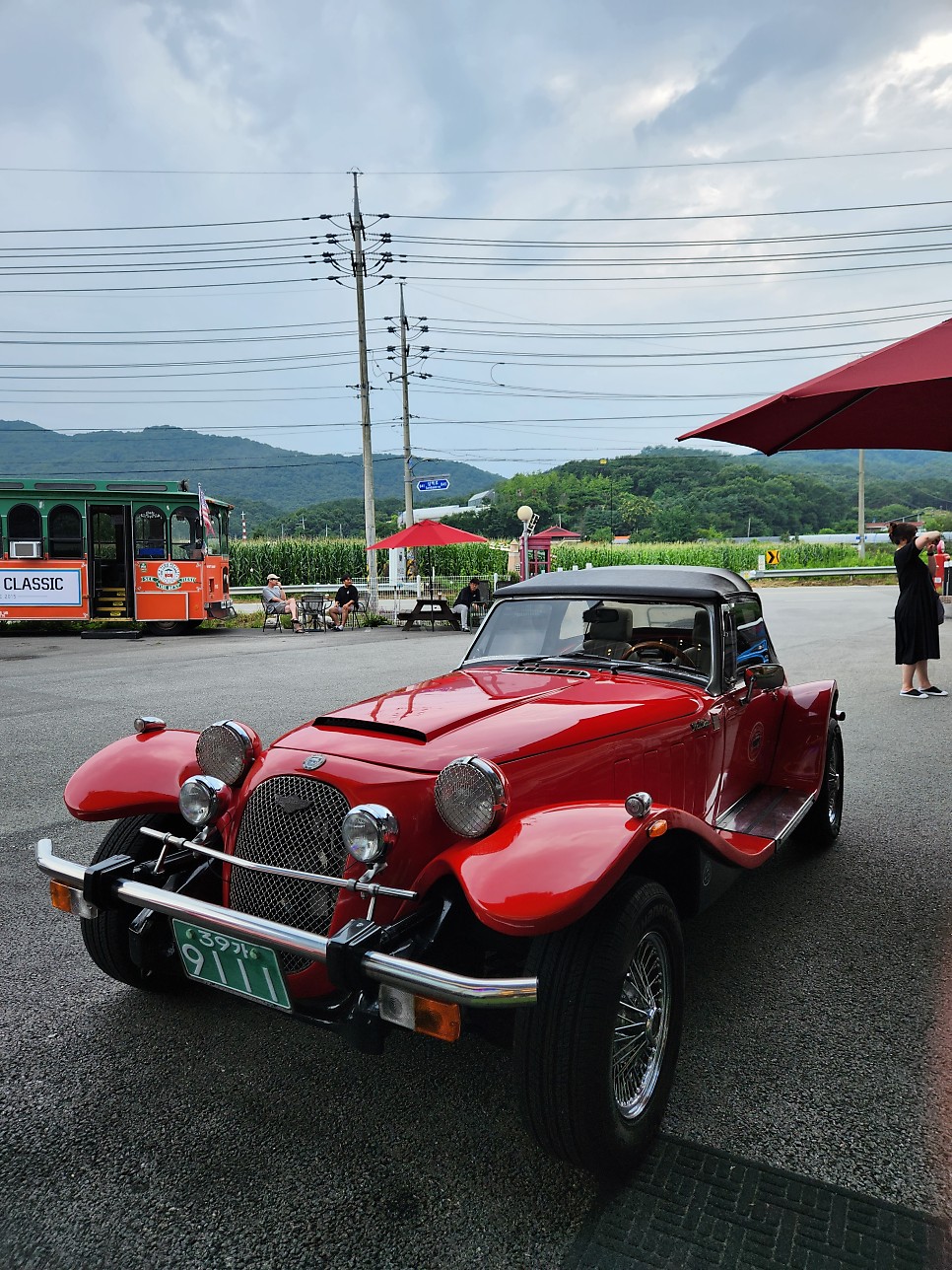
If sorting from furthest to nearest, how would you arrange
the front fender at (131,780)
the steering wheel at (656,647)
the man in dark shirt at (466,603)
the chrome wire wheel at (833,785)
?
the man in dark shirt at (466,603) < the chrome wire wheel at (833,785) < the steering wheel at (656,647) < the front fender at (131,780)

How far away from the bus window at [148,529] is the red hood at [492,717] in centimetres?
1819

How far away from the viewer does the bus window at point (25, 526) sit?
19.7 m

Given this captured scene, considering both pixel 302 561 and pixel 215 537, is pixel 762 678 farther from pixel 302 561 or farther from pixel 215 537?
pixel 302 561

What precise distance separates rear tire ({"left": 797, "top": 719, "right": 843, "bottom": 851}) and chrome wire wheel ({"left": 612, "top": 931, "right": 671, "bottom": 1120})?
91.4 inches

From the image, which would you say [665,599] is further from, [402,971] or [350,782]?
[402,971]

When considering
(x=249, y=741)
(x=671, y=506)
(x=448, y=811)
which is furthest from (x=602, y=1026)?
(x=671, y=506)

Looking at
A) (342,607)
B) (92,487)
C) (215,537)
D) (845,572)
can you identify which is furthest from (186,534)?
(845,572)

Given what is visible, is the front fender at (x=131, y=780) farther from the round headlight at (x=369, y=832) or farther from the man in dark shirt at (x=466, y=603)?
the man in dark shirt at (x=466, y=603)

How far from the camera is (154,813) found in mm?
3188

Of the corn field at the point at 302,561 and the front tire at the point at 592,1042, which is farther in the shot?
the corn field at the point at 302,561

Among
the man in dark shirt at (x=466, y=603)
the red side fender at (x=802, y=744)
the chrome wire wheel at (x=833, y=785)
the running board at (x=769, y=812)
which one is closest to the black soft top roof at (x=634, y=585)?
the red side fender at (x=802, y=744)

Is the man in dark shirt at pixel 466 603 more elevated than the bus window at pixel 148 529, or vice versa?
the bus window at pixel 148 529

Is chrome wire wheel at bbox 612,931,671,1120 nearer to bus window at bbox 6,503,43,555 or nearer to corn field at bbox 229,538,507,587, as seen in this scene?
bus window at bbox 6,503,43,555

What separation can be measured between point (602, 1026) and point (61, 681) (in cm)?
1131
